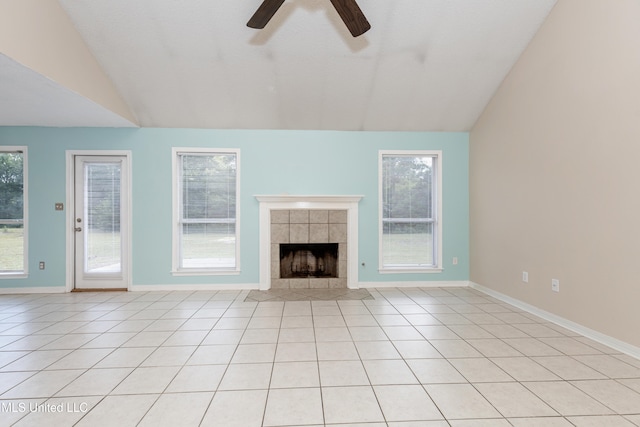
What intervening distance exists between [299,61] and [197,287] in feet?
11.3

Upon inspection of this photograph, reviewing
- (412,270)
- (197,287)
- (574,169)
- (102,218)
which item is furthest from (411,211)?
(102,218)

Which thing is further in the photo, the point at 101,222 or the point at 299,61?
the point at 101,222

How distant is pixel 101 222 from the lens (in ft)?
15.4

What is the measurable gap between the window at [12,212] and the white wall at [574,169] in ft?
21.9

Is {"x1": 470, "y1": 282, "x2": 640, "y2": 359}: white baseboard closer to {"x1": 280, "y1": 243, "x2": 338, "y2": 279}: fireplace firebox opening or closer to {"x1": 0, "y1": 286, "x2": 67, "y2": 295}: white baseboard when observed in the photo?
{"x1": 280, "y1": 243, "x2": 338, "y2": 279}: fireplace firebox opening

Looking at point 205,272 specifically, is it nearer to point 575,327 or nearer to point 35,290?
point 35,290

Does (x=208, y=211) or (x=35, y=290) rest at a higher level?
(x=208, y=211)

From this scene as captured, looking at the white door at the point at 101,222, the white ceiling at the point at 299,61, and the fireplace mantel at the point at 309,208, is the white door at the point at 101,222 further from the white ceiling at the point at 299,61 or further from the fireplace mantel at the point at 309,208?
the fireplace mantel at the point at 309,208

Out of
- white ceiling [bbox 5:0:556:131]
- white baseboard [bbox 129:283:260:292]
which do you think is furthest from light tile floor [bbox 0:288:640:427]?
white ceiling [bbox 5:0:556:131]

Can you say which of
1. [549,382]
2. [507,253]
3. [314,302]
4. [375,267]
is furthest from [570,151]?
[314,302]

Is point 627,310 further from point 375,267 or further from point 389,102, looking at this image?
point 389,102

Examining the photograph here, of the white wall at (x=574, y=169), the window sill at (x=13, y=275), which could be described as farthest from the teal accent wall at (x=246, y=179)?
the white wall at (x=574, y=169)

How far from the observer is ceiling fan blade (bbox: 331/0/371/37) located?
2.31m

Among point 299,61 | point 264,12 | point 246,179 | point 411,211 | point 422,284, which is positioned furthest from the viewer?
point 411,211
